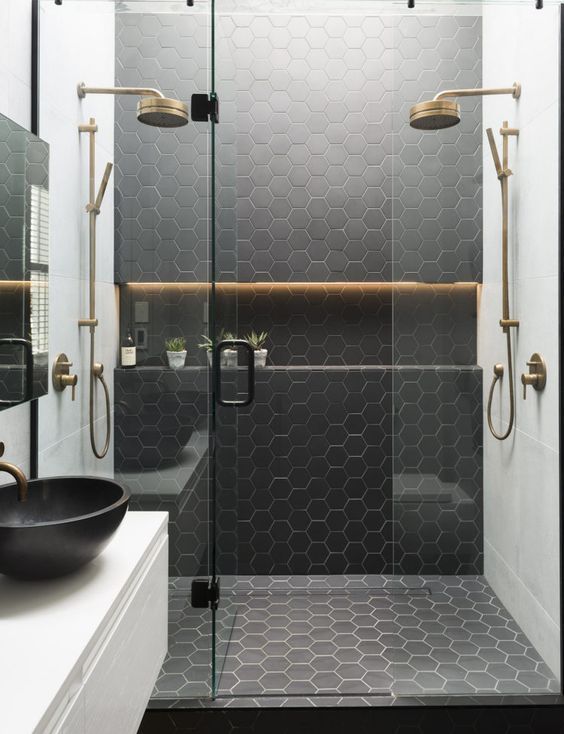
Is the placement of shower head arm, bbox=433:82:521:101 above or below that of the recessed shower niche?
above

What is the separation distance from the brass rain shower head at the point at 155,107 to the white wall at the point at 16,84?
0.22 m

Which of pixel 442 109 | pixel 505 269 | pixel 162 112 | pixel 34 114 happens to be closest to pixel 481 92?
pixel 442 109

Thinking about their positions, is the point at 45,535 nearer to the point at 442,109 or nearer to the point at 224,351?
the point at 224,351

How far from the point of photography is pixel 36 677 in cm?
109

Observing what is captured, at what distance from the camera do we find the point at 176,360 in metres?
2.30

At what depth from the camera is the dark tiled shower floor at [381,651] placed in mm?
2320

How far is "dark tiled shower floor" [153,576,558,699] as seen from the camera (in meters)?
2.32

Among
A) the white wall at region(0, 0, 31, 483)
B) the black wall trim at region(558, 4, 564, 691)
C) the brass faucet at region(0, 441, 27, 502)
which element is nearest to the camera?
the brass faucet at region(0, 441, 27, 502)

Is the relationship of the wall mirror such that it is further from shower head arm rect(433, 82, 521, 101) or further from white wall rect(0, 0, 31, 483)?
shower head arm rect(433, 82, 521, 101)

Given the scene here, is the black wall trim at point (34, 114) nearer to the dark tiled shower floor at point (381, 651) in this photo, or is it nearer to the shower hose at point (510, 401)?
the dark tiled shower floor at point (381, 651)

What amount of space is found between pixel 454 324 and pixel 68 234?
141cm

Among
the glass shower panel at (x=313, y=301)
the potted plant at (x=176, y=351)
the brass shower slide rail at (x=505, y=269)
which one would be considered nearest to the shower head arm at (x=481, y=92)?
the brass shower slide rail at (x=505, y=269)

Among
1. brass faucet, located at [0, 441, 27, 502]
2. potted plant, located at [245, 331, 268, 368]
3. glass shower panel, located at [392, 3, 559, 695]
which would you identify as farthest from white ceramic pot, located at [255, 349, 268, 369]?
brass faucet, located at [0, 441, 27, 502]

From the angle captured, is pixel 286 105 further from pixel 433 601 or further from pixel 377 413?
pixel 433 601
